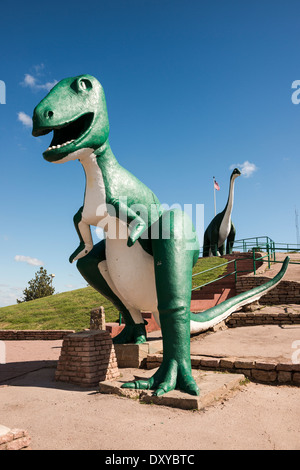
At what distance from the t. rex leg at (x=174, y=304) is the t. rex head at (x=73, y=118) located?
4.04ft

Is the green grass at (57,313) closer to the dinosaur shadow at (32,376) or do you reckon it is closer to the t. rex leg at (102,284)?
the dinosaur shadow at (32,376)

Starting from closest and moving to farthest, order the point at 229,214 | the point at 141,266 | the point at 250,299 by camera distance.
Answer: the point at 141,266, the point at 250,299, the point at 229,214

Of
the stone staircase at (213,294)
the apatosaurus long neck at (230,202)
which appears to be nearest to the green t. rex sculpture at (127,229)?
the stone staircase at (213,294)

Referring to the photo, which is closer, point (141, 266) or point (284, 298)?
point (141, 266)

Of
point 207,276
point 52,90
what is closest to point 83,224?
point 52,90

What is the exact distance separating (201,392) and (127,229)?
1862mm

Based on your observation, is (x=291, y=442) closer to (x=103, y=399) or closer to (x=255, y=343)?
(x=103, y=399)

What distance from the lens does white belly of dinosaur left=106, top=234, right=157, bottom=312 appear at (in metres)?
4.22

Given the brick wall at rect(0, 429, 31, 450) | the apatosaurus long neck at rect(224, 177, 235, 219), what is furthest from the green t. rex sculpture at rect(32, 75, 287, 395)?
the apatosaurus long neck at rect(224, 177, 235, 219)

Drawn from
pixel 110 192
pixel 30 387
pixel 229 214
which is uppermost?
pixel 229 214

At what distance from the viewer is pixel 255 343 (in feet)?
17.8

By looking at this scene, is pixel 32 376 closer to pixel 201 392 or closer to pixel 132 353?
pixel 132 353

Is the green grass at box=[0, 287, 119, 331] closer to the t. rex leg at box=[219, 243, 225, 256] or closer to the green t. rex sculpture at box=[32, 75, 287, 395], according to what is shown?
the green t. rex sculpture at box=[32, 75, 287, 395]

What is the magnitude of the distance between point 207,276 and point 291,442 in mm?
10283
